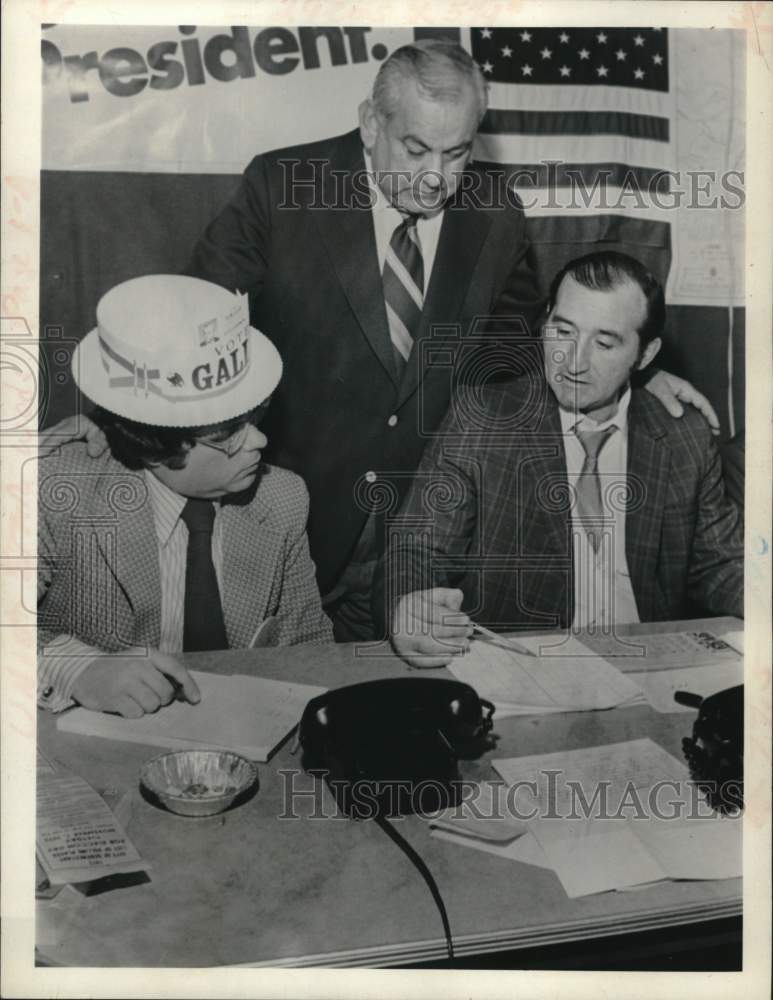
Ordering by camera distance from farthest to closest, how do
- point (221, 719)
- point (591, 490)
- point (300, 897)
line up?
point (591, 490) → point (221, 719) → point (300, 897)

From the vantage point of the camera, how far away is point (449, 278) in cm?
183

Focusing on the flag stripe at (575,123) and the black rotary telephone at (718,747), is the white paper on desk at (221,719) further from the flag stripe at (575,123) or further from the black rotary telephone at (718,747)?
the flag stripe at (575,123)

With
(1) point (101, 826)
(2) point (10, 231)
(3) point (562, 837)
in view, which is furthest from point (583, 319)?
(1) point (101, 826)

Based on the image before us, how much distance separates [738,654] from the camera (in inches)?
73.3

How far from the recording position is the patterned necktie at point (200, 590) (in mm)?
1807

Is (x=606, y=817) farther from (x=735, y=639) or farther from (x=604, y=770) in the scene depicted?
(x=735, y=639)

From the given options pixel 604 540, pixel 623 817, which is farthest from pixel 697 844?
pixel 604 540

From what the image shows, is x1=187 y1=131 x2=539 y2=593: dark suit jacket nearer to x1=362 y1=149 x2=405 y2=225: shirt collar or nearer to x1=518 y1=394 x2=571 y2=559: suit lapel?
x1=362 y1=149 x2=405 y2=225: shirt collar

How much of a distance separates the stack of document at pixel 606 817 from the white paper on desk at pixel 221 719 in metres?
0.31

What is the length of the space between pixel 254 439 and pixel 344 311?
0.91ft

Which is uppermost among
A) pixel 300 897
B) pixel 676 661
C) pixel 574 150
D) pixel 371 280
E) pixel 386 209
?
pixel 574 150

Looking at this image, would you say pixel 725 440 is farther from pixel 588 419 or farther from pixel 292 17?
pixel 292 17

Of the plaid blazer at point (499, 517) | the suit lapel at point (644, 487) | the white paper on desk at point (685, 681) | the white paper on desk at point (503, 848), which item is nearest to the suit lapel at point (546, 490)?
the plaid blazer at point (499, 517)

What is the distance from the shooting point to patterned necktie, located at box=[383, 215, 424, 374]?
1827mm
